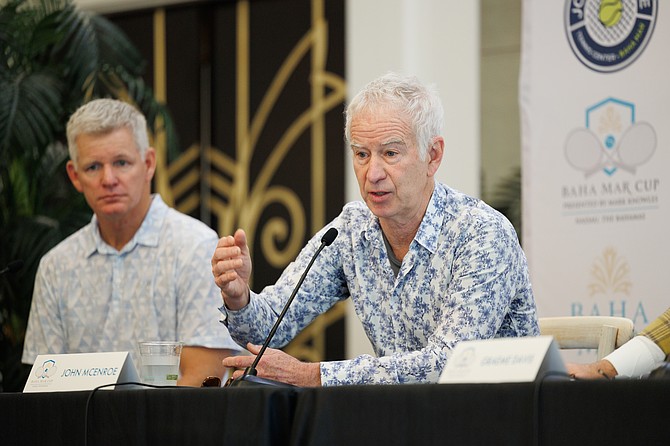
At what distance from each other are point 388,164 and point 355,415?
34.8 inches

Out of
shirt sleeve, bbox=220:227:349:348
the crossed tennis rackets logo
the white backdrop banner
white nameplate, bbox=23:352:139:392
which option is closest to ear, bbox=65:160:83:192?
shirt sleeve, bbox=220:227:349:348

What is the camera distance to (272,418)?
1.63 m

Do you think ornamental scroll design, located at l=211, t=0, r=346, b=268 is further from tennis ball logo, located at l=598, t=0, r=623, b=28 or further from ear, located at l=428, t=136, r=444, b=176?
ear, located at l=428, t=136, r=444, b=176

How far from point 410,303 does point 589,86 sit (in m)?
1.73

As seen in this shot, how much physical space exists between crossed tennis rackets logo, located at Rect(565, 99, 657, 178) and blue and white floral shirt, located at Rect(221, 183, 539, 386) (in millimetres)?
1408

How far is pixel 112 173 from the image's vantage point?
3090 mm

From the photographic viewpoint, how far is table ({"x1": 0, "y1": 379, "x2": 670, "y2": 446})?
1338 mm

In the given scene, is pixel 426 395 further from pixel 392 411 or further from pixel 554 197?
pixel 554 197

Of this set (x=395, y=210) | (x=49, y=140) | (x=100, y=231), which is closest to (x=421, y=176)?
(x=395, y=210)

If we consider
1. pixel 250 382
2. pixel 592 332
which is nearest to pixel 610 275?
pixel 592 332

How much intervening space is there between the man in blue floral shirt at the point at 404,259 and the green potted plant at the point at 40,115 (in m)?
1.86

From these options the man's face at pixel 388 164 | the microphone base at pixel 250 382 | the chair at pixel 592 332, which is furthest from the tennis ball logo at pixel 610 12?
the microphone base at pixel 250 382

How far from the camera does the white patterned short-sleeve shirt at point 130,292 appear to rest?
2979mm

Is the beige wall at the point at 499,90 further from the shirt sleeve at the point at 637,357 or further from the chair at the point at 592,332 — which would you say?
the shirt sleeve at the point at 637,357
